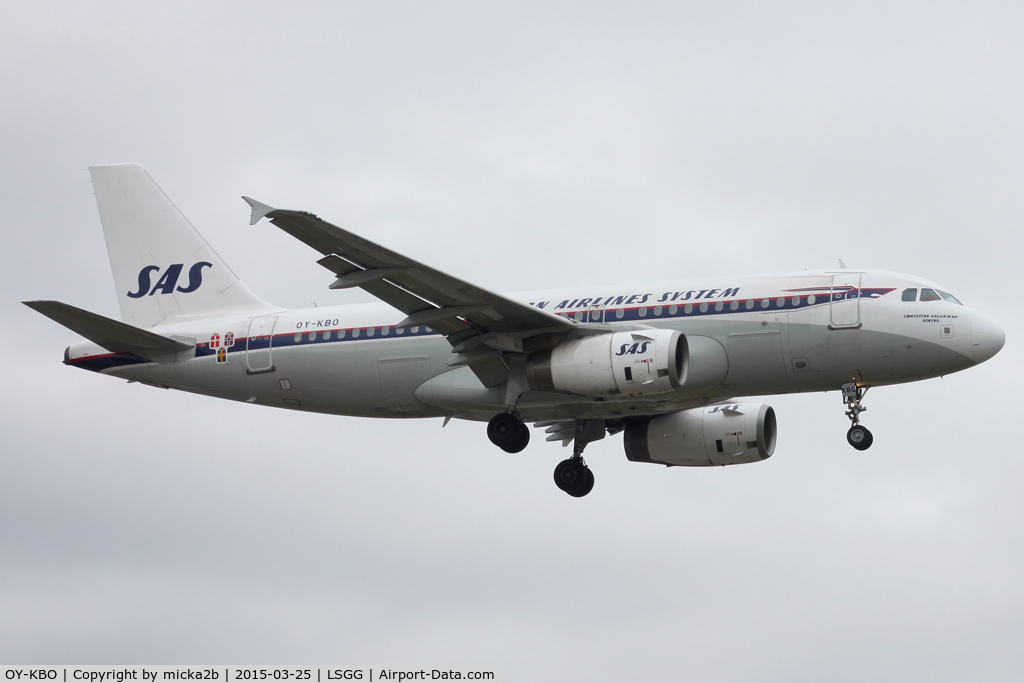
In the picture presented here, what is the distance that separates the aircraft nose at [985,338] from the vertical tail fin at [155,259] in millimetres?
18687

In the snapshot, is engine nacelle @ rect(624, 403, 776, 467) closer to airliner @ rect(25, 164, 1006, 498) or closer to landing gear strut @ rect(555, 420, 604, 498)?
airliner @ rect(25, 164, 1006, 498)

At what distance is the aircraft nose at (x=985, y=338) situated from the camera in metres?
30.0

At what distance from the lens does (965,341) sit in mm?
30016

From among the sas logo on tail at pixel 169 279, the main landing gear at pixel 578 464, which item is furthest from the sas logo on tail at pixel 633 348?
the sas logo on tail at pixel 169 279

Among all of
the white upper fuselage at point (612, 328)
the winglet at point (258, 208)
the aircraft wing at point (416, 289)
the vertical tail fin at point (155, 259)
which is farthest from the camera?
the vertical tail fin at point (155, 259)

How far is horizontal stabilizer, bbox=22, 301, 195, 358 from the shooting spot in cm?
3281

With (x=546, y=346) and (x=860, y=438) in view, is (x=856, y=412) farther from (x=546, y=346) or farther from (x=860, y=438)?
(x=546, y=346)

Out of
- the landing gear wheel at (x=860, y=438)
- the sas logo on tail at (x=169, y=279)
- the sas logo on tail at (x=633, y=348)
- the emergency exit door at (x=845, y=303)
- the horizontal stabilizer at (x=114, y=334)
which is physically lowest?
the landing gear wheel at (x=860, y=438)

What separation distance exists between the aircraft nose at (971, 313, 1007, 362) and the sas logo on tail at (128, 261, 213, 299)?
20.8 meters

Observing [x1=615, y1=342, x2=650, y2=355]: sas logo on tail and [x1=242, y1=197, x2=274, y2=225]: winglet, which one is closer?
[x1=242, y1=197, x2=274, y2=225]: winglet

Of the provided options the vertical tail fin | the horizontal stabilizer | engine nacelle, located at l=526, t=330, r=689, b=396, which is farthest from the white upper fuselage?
engine nacelle, located at l=526, t=330, r=689, b=396

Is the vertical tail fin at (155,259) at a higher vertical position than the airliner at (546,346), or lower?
higher

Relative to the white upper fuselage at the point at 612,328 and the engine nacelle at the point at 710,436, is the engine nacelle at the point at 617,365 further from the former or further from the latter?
the engine nacelle at the point at 710,436

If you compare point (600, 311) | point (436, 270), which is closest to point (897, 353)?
point (600, 311)
